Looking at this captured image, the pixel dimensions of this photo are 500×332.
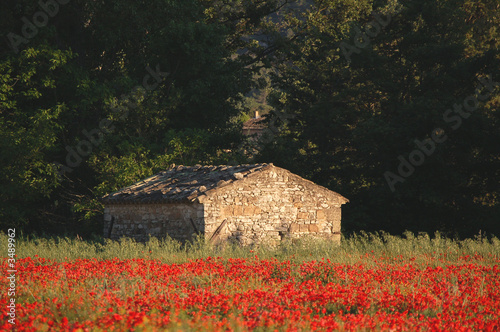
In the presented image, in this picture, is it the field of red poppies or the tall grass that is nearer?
the field of red poppies

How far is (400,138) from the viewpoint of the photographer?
2623 centimetres

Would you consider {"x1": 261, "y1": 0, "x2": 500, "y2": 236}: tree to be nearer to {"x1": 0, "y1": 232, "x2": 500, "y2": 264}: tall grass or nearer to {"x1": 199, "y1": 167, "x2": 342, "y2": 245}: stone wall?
{"x1": 199, "y1": 167, "x2": 342, "y2": 245}: stone wall

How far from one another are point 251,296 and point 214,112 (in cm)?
2167

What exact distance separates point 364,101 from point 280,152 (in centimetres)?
624

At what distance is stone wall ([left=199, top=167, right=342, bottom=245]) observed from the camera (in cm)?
1753

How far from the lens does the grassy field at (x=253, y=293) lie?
757cm

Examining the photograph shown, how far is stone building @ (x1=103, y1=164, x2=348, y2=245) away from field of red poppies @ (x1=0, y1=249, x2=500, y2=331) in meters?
4.13

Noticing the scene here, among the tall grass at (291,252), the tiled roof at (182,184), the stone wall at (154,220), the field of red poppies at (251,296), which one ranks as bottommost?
the field of red poppies at (251,296)

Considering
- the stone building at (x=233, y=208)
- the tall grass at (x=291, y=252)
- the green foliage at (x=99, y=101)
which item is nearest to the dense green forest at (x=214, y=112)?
the green foliage at (x=99, y=101)

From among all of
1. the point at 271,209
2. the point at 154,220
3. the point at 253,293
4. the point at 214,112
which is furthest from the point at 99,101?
the point at 253,293

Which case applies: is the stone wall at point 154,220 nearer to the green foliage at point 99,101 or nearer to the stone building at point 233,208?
the stone building at point 233,208

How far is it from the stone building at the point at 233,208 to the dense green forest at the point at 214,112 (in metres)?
5.39

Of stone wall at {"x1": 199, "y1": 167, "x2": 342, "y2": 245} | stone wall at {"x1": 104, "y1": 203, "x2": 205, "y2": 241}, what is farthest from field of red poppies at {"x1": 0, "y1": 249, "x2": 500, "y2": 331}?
stone wall at {"x1": 104, "y1": 203, "x2": 205, "y2": 241}

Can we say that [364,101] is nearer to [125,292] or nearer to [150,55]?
[150,55]
